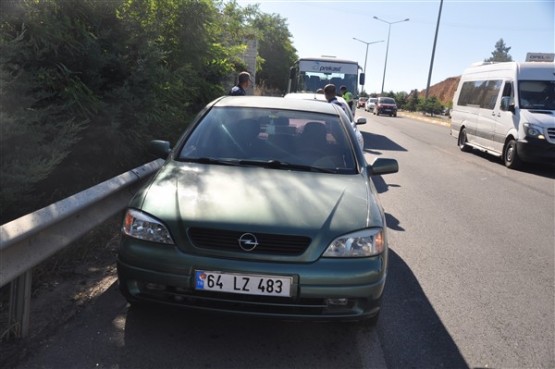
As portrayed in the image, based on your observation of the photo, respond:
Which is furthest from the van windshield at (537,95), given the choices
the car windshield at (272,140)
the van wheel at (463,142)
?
the car windshield at (272,140)

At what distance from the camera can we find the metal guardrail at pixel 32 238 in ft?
9.00

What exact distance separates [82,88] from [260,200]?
2.72 meters

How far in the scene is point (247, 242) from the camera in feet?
10.0

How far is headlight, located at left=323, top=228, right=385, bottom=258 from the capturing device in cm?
311

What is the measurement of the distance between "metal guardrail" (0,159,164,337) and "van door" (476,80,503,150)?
12.2m

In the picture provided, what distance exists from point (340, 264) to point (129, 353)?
1395 mm

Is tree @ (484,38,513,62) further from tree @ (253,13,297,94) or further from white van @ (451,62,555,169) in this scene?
white van @ (451,62,555,169)

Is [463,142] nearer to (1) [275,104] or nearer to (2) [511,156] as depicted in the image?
(2) [511,156]

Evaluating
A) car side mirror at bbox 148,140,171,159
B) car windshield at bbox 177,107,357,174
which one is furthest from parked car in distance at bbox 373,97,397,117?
car side mirror at bbox 148,140,171,159

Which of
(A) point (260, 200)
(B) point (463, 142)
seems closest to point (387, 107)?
(B) point (463, 142)

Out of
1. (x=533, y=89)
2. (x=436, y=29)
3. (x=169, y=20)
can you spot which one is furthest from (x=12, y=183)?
(x=436, y=29)

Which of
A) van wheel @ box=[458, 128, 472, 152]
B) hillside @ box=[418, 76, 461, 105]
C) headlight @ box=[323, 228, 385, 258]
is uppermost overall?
headlight @ box=[323, 228, 385, 258]

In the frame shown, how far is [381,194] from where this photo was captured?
28.4 ft

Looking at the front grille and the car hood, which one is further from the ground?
the car hood
